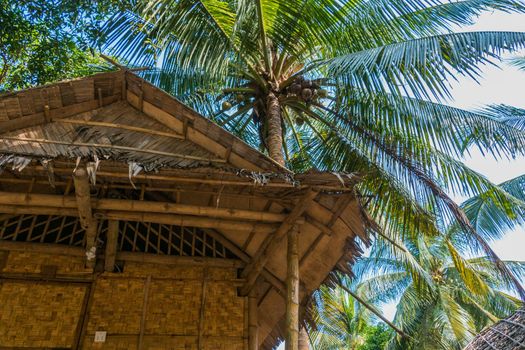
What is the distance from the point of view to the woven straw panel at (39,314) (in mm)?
4348

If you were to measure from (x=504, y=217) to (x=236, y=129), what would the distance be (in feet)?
21.1

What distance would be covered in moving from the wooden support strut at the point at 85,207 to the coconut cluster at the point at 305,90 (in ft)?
11.5

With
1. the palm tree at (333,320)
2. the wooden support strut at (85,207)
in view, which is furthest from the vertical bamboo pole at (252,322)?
the wooden support strut at (85,207)

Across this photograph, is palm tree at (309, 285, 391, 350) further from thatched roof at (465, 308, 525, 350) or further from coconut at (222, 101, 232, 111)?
thatched roof at (465, 308, 525, 350)

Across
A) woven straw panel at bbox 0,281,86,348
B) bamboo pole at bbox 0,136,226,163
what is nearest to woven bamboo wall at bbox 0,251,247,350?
woven straw panel at bbox 0,281,86,348

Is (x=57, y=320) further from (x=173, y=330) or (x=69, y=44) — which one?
(x=69, y=44)

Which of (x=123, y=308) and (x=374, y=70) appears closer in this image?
(x=123, y=308)

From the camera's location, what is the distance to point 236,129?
7.75 metres

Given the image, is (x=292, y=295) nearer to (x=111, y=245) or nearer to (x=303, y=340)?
(x=111, y=245)

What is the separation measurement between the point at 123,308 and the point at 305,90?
373 centimetres

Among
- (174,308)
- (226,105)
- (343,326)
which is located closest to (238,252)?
(174,308)

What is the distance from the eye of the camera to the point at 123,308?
4.71 metres

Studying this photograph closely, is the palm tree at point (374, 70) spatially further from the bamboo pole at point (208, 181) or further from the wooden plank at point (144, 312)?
the wooden plank at point (144, 312)

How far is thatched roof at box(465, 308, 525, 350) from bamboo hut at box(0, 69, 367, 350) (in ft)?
4.49
